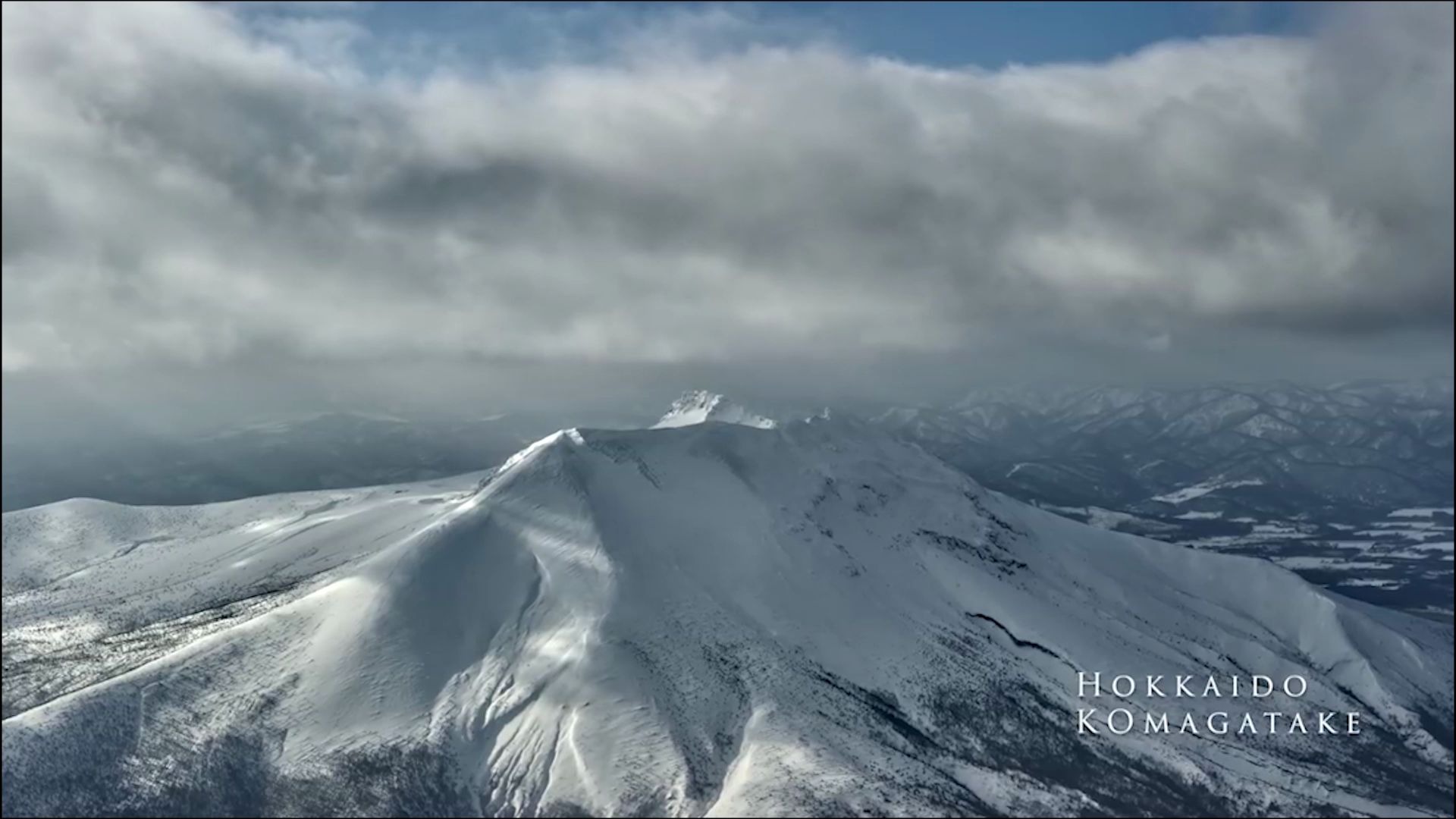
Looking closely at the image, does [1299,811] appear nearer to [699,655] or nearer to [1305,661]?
[1305,661]

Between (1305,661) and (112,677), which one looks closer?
(112,677)

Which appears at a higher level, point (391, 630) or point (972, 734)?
point (391, 630)

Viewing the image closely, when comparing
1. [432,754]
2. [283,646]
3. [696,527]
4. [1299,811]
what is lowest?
[1299,811]

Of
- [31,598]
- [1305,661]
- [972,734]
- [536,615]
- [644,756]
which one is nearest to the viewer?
[644,756]

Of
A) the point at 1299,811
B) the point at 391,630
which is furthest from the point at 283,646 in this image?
the point at 1299,811

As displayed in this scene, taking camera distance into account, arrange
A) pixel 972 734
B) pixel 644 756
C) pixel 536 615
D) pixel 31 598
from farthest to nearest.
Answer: pixel 31 598, pixel 536 615, pixel 972 734, pixel 644 756

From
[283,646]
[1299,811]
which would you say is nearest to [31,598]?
[283,646]
